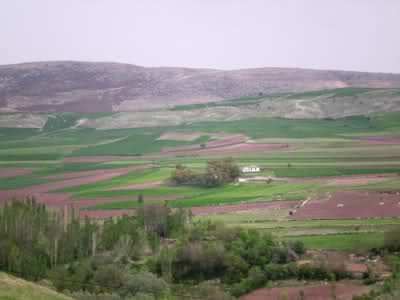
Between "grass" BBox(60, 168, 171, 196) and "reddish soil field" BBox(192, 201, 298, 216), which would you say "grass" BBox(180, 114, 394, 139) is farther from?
"reddish soil field" BBox(192, 201, 298, 216)

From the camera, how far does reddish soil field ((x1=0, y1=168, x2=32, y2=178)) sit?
6101 cm

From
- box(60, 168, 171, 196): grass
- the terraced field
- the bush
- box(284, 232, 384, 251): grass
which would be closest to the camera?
the bush

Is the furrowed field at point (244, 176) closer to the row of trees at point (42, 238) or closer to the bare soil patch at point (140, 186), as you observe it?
the bare soil patch at point (140, 186)

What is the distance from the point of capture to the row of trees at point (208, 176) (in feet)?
182

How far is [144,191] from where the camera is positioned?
5206cm

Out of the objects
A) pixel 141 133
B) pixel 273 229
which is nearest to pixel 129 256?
pixel 273 229

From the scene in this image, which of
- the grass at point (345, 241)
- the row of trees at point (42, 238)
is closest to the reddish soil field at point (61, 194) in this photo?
the row of trees at point (42, 238)

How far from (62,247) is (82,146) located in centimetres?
5468

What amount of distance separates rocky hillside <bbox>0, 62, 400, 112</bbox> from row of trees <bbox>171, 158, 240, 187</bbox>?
67.2m

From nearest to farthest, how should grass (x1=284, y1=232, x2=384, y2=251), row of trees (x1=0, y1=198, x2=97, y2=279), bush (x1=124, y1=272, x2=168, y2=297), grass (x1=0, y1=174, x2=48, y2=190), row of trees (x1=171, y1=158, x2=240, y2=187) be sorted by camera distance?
bush (x1=124, y1=272, x2=168, y2=297) < row of trees (x1=0, y1=198, x2=97, y2=279) < grass (x1=284, y1=232, x2=384, y2=251) < grass (x1=0, y1=174, x2=48, y2=190) < row of trees (x1=171, y1=158, x2=240, y2=187)

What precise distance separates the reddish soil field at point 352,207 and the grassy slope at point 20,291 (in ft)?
72.9

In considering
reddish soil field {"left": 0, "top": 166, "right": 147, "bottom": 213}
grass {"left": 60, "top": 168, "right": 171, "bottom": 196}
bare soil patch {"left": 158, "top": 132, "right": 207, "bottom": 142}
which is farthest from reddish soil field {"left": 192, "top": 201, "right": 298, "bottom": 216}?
bare soil patch {"left": 158, "top": 132, "right": 207, "bottom": 142}

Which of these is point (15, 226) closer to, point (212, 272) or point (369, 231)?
point (212, 272)

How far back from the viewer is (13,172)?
62969 millimetres
